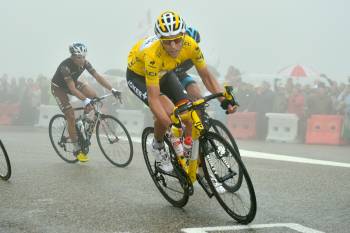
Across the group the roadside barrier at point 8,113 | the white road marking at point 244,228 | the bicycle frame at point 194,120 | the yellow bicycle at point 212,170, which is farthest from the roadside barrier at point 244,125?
the white road marking at point 244,228

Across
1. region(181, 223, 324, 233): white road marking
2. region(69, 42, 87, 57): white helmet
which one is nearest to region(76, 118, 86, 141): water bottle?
region(69, 42, 87, 57): white helmet

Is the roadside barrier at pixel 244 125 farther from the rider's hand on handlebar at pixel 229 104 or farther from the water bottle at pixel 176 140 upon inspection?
the rider's hand on handlebar at pixel 229 104

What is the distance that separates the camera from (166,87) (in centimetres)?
687

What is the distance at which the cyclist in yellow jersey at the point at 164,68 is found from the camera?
585 cm

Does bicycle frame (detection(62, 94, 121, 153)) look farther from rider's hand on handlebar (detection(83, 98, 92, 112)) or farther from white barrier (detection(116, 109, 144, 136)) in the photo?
white barrier (detection(116, 109, 144, 136))

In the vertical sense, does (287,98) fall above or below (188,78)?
below

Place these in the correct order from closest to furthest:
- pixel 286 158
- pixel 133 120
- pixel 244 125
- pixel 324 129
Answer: pixel 286 158 < pixel 324 129 < pixel 244 125 < pixel 133 120

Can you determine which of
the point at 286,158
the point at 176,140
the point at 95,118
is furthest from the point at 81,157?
Answer: the point at 176,140

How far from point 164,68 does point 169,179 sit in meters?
1.17

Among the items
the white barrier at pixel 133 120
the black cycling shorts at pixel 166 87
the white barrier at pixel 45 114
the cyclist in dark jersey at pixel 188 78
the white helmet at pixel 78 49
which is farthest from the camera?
the white barrier at pixel 45 114

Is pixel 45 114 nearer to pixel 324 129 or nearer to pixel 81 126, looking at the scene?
pixel 324 129

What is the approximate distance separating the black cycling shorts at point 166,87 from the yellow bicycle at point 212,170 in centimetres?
59

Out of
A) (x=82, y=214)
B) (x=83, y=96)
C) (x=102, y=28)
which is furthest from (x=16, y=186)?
(x=102, y=28)

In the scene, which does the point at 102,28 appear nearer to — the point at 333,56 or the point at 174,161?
the point at 333,56
